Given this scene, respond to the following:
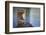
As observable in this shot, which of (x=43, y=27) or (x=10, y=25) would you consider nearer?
(x=10, y=25)

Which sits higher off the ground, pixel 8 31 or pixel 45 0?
pixel 45 0

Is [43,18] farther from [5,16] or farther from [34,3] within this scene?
[5,16]

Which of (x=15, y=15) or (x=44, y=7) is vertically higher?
(x=44, y=7)

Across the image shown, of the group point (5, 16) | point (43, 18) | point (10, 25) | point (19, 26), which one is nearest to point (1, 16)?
point (5, 16)

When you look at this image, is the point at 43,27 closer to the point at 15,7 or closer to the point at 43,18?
the point at 43,18

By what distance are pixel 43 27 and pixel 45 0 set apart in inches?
18.2

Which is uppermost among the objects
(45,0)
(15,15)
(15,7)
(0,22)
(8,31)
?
(45,0)

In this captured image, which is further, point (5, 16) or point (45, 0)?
point (45, 0)

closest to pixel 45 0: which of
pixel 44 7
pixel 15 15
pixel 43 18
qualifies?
pixel 44 7

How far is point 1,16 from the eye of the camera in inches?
51.8

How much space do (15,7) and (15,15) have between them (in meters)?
0.13

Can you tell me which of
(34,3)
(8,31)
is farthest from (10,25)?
(34,3)

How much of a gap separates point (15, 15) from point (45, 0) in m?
0.58

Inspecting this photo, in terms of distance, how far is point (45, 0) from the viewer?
1459 mm
